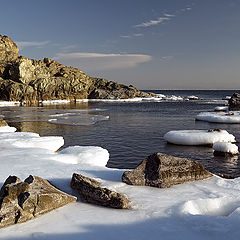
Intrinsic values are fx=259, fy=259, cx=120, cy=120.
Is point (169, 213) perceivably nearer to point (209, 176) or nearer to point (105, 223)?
point (105, 223)

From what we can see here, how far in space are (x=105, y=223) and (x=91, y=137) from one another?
18698 millimetres

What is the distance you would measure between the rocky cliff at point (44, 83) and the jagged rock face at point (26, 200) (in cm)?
8641

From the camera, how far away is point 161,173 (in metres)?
9.76

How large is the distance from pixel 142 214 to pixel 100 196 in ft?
4.86

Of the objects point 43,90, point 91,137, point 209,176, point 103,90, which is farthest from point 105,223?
point 103,90

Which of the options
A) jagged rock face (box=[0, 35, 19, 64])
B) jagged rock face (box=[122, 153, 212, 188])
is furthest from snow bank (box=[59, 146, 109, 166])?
jagged rock face (box=[0, 35, 19, 64])

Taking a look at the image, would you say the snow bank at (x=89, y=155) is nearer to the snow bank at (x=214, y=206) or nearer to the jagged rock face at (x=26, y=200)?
the jagged rock face at (x=26, y=200)

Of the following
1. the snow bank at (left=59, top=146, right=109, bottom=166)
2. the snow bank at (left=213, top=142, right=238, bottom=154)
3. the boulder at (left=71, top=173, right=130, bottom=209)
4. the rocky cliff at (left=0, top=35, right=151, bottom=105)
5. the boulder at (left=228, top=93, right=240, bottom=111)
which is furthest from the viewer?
the rocky cliff at (left=0, top=35, right=151, bottom=105)

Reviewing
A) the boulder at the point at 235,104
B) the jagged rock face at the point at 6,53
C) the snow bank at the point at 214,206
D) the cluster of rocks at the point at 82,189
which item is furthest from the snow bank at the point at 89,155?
the jagged rock face at the point at 6,53

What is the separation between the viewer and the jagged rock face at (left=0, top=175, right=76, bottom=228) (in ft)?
23.2

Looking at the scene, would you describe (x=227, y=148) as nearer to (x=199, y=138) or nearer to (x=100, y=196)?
(x=199, y=138)

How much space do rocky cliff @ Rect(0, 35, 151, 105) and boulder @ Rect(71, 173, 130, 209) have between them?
8607 centimetres

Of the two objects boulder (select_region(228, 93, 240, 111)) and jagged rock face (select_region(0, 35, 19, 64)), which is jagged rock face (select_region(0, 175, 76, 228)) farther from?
jagged rock face (select_region(0, 35, 19, 64))

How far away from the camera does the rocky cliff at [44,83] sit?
93.6 meters
